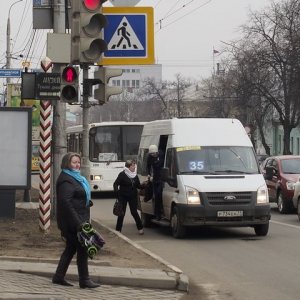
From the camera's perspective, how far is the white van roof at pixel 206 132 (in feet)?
47.7

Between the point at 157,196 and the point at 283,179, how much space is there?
6.46m

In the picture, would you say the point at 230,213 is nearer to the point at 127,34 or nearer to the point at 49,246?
the point at 49,246

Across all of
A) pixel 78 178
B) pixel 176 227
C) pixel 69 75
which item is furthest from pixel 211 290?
pixel 176 227

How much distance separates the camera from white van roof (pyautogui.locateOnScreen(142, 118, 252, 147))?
47.7 ft

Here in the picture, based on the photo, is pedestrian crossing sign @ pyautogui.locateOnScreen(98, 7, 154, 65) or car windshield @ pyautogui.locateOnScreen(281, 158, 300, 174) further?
car windshield @ pyautogui.locateOnScreen(281, 158, 300, 174)

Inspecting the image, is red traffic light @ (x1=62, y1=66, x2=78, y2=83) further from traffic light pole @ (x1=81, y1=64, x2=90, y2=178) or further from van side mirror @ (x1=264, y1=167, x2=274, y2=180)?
van side mirror @ (x1=264, y1=167, x2=274, y2=180)

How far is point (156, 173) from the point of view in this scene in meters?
15.0

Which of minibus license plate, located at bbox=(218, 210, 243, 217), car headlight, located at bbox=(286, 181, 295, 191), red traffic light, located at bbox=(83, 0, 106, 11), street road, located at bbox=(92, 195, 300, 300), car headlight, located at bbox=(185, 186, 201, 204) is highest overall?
red traffic light, located at bbox=(83, 0, 106, 11)

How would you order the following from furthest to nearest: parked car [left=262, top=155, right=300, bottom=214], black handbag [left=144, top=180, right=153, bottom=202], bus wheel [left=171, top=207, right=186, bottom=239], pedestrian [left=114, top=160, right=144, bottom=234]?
parked car [left=262, top=155, right=300, bottom=214] → black handbag [left=144, top=180, right=153, bottom=202] → pedestrian [left=114, top=160, right=144, bottom=234] → bus wheel [left=171, top=207, right=186, bottom=239]

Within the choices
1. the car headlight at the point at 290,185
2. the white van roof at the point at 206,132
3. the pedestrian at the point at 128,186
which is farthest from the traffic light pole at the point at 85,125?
the car headlight at the point at 290,185

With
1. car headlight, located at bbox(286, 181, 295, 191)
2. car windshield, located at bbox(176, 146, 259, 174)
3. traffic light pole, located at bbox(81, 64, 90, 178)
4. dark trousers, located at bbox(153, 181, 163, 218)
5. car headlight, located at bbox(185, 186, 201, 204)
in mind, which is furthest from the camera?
car headlight, located at bbox(286, 181, 295, 191)

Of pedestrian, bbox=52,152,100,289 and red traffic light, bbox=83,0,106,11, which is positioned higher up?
red traffic light, bbox=83,0,106,11

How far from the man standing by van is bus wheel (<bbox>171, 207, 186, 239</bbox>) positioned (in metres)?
0.97

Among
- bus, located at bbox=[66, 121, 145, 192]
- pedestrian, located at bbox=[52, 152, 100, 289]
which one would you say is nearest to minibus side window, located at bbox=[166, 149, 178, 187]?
pedestrian, located at bbox=[52, 152, 100, 289]
